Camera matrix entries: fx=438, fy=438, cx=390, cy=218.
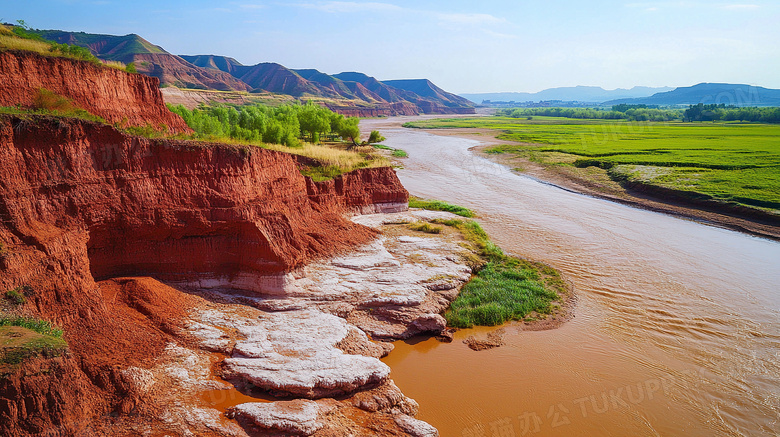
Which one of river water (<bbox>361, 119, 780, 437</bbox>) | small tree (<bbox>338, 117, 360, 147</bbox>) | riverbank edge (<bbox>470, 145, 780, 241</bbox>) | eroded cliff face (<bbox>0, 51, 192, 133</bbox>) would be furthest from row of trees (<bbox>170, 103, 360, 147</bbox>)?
riverbank edge (<bbox>470, 145, 780, 241</bbox>)

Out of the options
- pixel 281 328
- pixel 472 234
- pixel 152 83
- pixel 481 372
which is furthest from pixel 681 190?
pixel 152 83

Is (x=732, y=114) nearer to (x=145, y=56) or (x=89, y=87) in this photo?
(x=89, y=87)

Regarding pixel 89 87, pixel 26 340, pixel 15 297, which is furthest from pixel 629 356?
pixel 89 87

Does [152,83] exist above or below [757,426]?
above

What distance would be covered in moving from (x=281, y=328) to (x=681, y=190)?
36.8 metres

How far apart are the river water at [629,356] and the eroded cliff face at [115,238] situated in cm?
652

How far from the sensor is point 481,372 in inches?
519

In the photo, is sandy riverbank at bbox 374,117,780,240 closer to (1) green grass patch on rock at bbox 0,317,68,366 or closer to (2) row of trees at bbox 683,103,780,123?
(1) green grass patch on rock at bbox 0,317,68,366

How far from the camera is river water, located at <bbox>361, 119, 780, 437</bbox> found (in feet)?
37.8

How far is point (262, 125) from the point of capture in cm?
3334

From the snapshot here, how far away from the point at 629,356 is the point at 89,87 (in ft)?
69.2

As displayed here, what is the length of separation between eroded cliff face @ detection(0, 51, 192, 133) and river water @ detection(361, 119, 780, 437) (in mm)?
14055

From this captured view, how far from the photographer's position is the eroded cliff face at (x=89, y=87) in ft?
44.7

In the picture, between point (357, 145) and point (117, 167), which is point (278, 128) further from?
point (357, 145)
